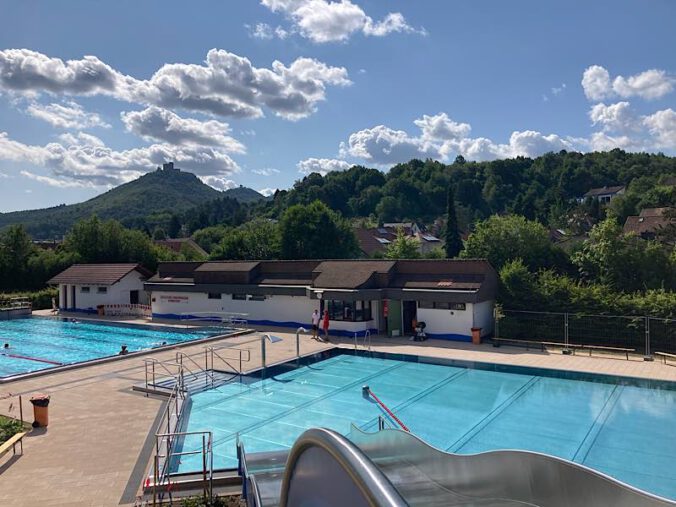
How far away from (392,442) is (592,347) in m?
17.7

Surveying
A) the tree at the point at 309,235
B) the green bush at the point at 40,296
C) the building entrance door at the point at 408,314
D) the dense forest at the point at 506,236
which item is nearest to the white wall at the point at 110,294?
the green bush at the point at 40,296

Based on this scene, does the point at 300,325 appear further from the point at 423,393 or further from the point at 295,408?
the point at 295,408

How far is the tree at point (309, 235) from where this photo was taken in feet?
161

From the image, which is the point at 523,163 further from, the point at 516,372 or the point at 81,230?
the point at 516,372

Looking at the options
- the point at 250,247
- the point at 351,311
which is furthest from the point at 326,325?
the point at 250,247

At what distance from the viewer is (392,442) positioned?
20.6ft

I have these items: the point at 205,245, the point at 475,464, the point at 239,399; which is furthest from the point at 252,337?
the point at 205,245

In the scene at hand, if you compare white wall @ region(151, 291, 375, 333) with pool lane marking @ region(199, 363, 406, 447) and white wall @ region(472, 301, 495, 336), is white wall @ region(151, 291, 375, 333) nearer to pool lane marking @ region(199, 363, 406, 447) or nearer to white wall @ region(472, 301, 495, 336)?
white wall @ region(472, 301, 495, 336)

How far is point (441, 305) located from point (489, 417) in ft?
32.3

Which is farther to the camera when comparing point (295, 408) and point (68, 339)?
point (68, 339)

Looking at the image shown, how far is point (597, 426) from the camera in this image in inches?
536

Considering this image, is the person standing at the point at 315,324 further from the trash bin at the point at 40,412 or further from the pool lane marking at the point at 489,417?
the trash bin at the point at 40,412

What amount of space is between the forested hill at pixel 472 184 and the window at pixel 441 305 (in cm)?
8050

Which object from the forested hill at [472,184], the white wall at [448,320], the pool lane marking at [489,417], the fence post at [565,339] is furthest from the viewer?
the forested hill at [472,184]
